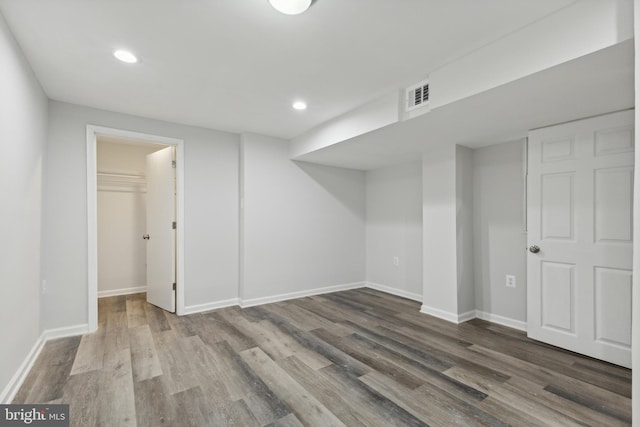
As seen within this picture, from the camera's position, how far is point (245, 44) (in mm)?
2018

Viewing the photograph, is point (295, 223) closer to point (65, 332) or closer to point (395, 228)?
point (395, 228)

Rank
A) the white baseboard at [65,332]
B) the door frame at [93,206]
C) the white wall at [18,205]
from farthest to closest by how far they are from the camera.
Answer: the door frame at [93,206], the white baseboard at [65,332], the white wall at [18,205]

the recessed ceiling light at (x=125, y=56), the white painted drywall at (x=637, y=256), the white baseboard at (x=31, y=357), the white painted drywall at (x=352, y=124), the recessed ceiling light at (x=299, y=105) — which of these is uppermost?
the recessed ceiling light at (x=125, y=56)

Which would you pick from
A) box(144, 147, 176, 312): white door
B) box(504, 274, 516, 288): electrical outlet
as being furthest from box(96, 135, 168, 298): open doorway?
box(504, 274, 516, 288): electrical outlet

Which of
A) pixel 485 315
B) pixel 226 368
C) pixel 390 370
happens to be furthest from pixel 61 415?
pixel 485 315

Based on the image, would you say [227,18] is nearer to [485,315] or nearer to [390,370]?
[390,370]

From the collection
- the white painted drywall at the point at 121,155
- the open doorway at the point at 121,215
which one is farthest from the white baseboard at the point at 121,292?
the white painted drywall at the point at 121,155

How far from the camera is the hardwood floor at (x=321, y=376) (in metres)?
1.77

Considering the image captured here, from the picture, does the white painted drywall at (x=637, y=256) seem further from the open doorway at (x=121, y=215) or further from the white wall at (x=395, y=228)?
the open doorway at (x=121, y=215)

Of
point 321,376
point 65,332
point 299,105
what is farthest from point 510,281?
point 65,332

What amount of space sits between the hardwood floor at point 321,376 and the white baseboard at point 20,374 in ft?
0.14

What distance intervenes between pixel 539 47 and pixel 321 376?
2.52m

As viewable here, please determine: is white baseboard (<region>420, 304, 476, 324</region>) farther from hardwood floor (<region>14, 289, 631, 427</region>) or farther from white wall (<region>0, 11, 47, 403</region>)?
white wall (<region>0, 11, 47, 403</region>)

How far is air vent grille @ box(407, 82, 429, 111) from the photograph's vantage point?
2.46 m
